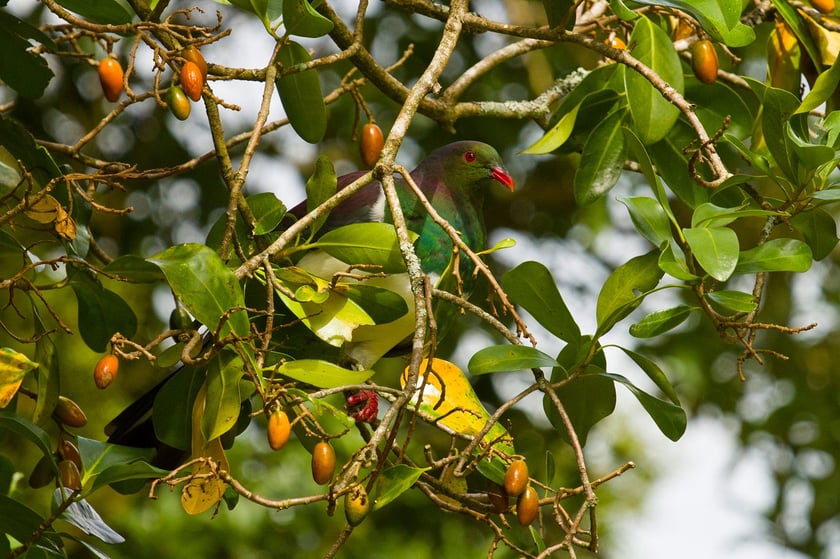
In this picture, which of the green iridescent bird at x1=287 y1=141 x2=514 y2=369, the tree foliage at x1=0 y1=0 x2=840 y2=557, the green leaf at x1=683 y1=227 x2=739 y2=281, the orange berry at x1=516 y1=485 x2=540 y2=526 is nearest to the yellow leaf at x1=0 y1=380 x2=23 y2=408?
the tree foliage at x1=0 y1=0 x2=840 y2=557

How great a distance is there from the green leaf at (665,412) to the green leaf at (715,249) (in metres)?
0.25

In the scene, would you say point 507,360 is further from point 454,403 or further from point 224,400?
point 224,400

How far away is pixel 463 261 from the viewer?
2.61 m

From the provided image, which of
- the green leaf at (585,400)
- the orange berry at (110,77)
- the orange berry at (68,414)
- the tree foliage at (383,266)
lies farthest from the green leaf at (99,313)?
the green leaf at (585,400)

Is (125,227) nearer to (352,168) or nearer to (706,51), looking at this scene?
(352,168)

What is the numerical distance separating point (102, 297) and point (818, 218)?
127cm

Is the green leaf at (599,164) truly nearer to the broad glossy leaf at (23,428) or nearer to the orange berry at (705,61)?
the orange berry at (705,61)

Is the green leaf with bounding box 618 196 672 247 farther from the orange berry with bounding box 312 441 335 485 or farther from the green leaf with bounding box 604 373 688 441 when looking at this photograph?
the orange berry with bounding box 312 441 335 485

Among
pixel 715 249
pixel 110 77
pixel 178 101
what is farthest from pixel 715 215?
pixel 110 77

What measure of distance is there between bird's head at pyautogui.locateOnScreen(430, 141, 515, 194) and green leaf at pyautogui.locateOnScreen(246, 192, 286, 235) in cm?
116

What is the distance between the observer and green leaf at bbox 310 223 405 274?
5.54ft

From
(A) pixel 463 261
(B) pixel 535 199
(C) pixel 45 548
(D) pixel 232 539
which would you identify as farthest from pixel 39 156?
(B) pixel 535 199

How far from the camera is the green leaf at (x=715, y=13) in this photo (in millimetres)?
1712

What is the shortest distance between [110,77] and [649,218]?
2.88 feet
